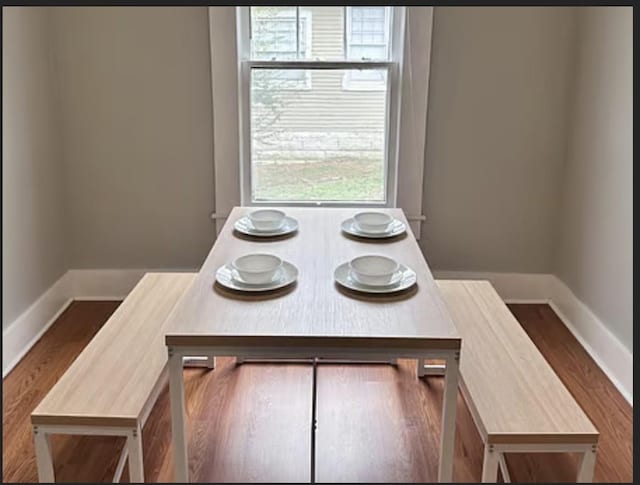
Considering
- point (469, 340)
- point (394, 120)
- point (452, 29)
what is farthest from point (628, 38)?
point (469, 340)

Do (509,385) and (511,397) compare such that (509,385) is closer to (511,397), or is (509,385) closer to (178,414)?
(511,397)

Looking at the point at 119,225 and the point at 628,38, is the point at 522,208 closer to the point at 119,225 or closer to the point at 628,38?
the point at 628,38

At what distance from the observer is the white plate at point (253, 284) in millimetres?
1953

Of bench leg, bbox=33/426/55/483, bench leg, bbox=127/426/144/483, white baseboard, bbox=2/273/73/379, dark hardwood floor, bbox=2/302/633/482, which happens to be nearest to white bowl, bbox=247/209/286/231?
dark hardwood floor, bbox=2/302/633/482

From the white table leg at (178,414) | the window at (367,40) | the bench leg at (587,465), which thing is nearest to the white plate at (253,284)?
the white table leg at (178,414)

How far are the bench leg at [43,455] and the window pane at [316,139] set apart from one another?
6.17 ft

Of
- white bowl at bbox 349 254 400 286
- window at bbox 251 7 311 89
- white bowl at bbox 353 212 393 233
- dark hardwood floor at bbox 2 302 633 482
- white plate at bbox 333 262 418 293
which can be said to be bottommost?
dark hardwood floor at bbox 2 302 633 482

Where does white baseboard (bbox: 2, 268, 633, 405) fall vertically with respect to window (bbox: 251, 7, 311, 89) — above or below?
below

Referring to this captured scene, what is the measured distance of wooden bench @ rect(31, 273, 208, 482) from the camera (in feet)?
6.09

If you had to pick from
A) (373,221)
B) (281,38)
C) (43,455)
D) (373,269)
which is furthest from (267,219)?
(281,38)

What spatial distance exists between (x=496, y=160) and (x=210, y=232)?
1.48 metres

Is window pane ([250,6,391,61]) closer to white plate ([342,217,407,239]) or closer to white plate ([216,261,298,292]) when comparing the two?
white plate ([342,217,407,239])

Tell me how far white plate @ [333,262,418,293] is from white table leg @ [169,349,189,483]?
525 millimetres

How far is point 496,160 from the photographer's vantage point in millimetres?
3418
